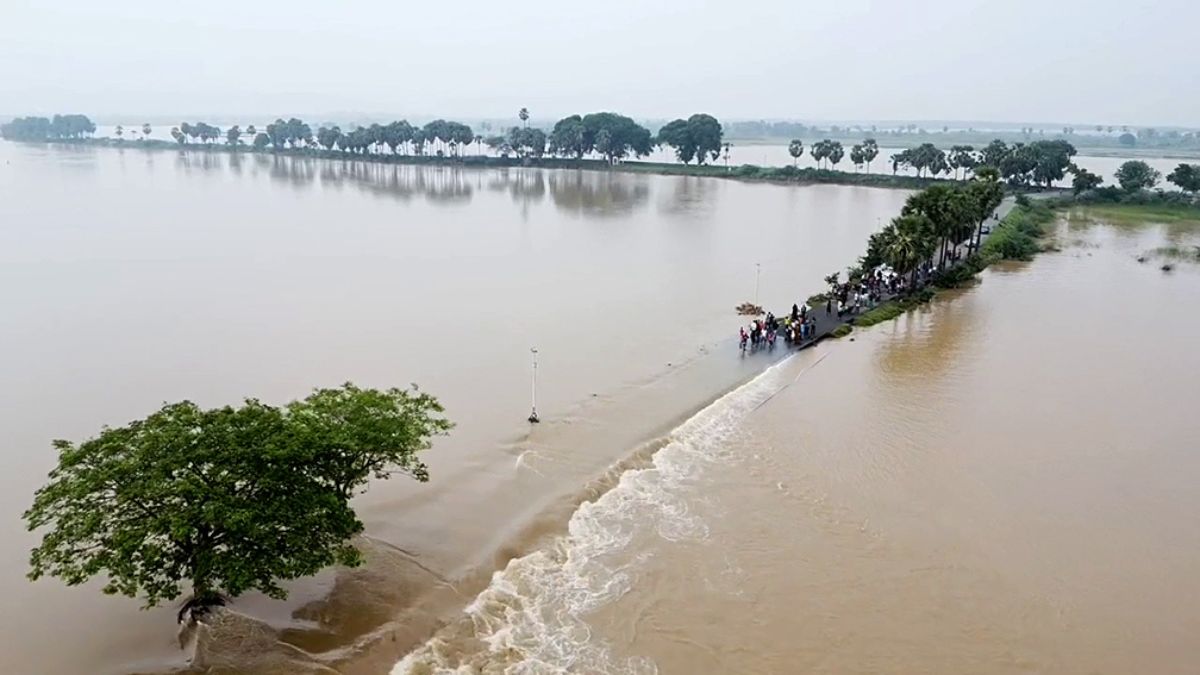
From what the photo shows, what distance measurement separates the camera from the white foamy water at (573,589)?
37.0 feet

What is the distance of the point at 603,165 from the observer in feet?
320

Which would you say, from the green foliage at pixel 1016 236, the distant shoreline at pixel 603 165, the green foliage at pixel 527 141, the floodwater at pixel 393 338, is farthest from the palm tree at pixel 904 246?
the green foliage at pixel 527 141

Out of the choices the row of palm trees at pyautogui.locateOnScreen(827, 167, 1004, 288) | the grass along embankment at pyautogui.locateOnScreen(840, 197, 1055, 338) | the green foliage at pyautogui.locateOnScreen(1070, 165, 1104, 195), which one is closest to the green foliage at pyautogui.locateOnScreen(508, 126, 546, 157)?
the grass along embankment at pyautogui.locateOnScreen(840, 197, 1055, 338)

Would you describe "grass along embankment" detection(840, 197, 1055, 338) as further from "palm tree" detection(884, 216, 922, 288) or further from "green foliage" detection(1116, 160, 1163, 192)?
"green foliage" detection(1116, 160, 1163, 192)

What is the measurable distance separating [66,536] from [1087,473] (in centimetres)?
1908

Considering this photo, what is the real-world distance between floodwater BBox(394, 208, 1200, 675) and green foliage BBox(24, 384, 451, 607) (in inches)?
94.6

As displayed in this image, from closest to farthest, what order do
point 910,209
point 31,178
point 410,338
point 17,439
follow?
point 17,439 < point 410,338 < point 910,209 < point 31,178

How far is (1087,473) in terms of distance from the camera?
1755 cm

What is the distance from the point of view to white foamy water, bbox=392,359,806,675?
37.0ft

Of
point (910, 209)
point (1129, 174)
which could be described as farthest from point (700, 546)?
point (1129, 174)

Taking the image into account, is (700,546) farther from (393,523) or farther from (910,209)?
(910,209)

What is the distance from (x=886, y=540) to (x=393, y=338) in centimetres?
1708

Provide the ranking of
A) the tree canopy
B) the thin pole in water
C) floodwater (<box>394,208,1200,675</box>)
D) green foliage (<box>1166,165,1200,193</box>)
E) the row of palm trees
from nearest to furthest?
floodwater (<box>394,208,1200,675</box>) < the thin pole in water < the row of palm trees < green foliage (<box>1166,165,1200,193</box>) < the tree canopy

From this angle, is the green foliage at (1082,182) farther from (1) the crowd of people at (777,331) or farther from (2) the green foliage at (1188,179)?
(1) the crowd of people at (777,331)
